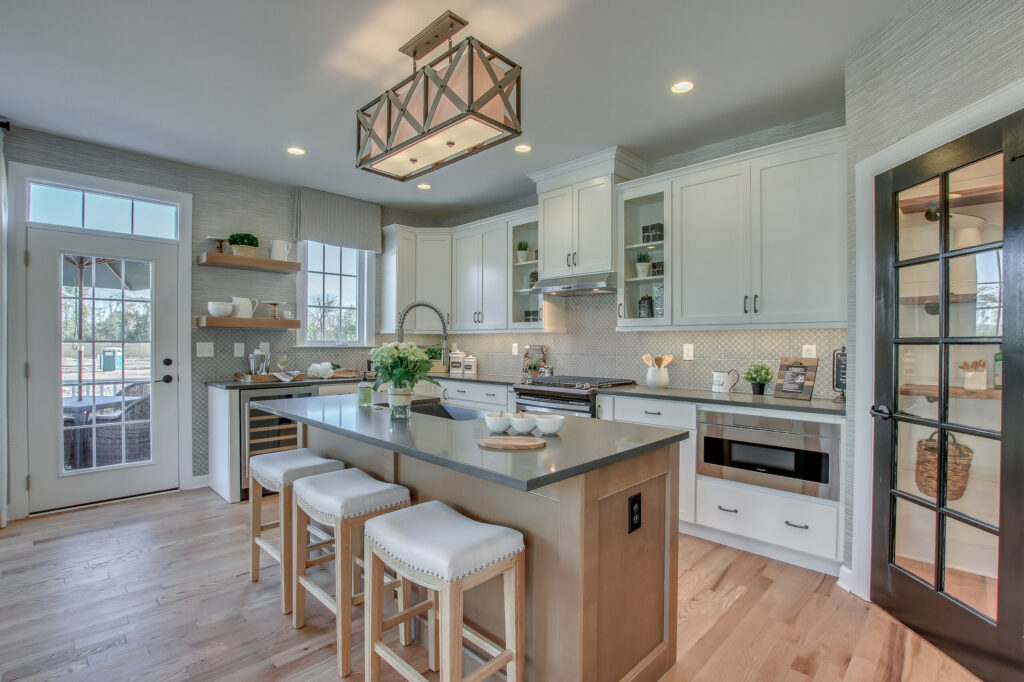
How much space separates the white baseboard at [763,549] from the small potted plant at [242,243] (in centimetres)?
403

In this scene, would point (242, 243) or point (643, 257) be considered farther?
point (242, 243)

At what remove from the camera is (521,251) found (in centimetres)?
461

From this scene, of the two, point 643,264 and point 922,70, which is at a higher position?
point 922,70

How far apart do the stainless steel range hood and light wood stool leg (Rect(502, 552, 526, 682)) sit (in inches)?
100

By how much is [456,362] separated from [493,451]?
3.58 m

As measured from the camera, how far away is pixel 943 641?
6.37 feet

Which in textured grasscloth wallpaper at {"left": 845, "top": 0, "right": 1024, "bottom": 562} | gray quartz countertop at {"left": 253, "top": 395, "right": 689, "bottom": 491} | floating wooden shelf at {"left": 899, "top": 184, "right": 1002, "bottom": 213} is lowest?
gray quartz countertop at {"left": 253, "top": 395, "right": 689, "bottom": 491}

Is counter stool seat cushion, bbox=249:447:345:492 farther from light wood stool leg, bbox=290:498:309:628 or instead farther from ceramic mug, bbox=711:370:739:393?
ceramic mug, bbox=711:370:739:393

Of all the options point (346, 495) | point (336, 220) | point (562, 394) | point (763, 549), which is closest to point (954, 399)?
point (763, 549)

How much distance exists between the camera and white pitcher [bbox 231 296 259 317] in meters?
4.07

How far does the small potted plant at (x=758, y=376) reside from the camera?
3119mm

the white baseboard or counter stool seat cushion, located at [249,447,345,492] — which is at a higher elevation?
counter stool seat cushion, located at [249,447,345,492]

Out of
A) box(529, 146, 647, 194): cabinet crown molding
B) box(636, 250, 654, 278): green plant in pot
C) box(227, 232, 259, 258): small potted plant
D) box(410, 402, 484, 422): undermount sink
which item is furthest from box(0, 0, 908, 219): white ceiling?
box(410, 402, 484, 422): undermount sink

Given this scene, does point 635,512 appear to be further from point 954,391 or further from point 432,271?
point 432,271
